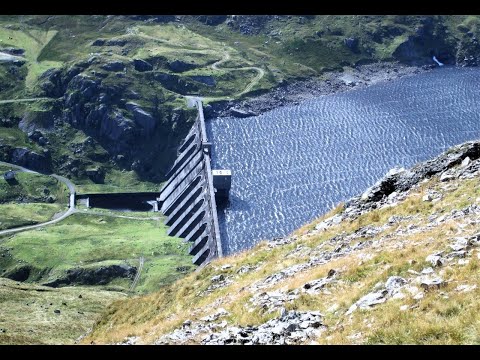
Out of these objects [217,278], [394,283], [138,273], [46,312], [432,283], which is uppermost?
[432,283]

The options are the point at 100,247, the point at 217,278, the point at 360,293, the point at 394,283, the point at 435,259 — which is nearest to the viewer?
the point at 394,283

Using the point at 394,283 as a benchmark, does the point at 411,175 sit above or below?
below

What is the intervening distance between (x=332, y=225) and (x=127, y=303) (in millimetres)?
21811

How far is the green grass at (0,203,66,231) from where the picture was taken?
182m

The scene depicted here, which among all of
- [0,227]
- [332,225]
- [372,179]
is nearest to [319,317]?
[332,225]

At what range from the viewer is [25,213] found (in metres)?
188

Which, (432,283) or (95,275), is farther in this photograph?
(95,275)

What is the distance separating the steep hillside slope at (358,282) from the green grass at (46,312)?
57.8 ft

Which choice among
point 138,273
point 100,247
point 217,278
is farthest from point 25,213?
point 217,278

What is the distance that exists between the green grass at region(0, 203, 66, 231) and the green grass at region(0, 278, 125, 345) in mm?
76045

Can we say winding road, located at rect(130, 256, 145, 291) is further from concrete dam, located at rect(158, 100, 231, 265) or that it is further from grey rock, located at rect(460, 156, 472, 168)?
grey rock, located at rect(460, 156, 472, 168)

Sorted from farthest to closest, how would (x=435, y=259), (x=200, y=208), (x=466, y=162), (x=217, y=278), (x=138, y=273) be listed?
1. (x=200, y=208)
2. (x=138, y=273)
3. (x=466, y=162)
4. (x=217, y=278)
5. (x=435, y=259)

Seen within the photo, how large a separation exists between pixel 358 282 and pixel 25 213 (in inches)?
6878

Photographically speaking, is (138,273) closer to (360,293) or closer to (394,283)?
(360,293)
